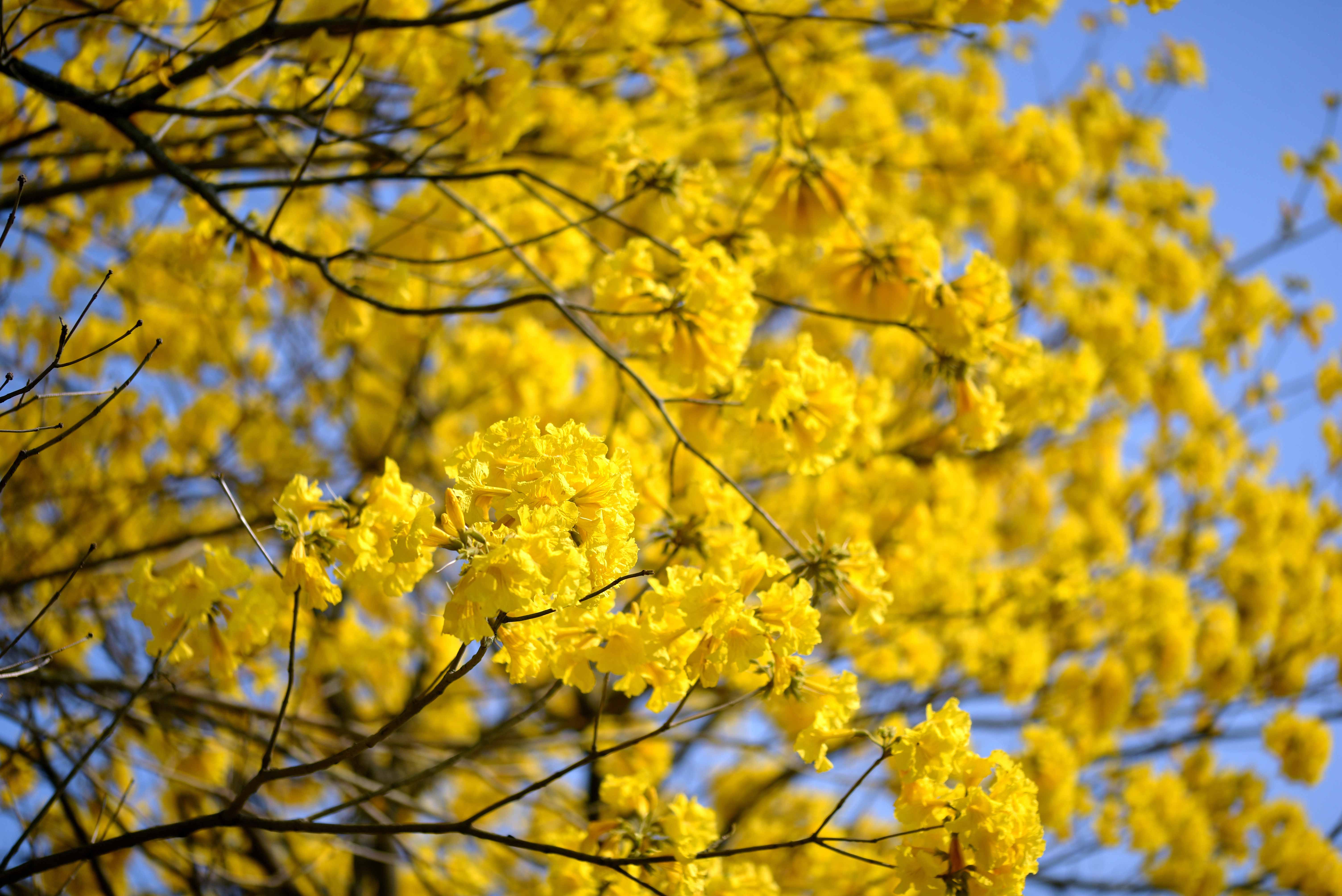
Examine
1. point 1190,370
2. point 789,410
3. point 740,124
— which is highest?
point 740,124

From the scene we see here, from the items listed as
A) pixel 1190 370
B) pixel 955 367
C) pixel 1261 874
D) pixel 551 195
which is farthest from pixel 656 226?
pixel 1261 874

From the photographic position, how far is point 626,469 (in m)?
1.39

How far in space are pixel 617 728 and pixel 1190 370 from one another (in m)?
4.30

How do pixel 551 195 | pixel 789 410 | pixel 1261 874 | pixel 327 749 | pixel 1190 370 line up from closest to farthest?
pixel 789 410 < pixel 327 749 < pixel 551 195 < pixel 1261 874 < pixel 1190 370

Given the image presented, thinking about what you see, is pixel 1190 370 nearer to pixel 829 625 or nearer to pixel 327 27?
pixel 829 625

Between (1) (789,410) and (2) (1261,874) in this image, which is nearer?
(1) (789,410)

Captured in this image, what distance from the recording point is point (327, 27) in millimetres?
2121

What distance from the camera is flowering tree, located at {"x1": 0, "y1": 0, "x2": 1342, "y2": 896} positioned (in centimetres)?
158

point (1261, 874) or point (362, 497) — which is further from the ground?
point (1261, 874)

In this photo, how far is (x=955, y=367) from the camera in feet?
7.70

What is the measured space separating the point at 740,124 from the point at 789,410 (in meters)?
3.80

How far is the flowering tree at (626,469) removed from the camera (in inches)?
62.1

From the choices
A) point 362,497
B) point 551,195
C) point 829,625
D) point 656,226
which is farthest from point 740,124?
point 362,497

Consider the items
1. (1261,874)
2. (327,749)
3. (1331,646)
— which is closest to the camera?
(327,749)
